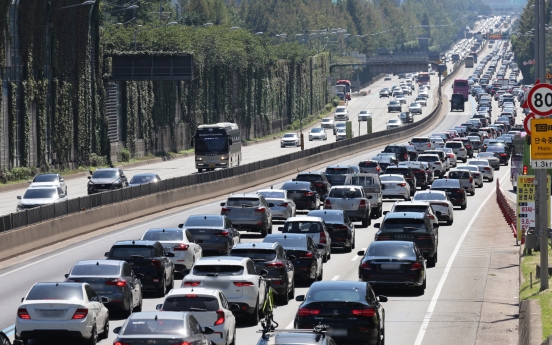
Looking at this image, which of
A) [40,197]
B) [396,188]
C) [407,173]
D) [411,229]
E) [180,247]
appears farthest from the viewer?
[407,173]

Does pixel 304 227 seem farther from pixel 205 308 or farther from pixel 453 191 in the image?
pixel 453 191

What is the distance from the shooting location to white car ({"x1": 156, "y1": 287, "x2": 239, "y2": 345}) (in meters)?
19.9

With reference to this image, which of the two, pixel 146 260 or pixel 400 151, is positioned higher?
pixel 146 260

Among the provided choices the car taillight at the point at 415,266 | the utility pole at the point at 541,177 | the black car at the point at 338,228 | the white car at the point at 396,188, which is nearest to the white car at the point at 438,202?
the white car at the point at 396,188

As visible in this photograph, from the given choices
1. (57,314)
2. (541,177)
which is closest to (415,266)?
(541,177)

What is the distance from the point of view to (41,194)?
48531 millimetres

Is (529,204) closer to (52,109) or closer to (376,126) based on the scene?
(52,109)

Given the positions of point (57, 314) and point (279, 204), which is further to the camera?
point (279, 204)

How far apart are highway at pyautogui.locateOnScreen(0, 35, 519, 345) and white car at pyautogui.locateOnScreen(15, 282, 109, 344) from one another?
1.24 metres

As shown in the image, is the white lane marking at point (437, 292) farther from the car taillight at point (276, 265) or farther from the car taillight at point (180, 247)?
the car taillight at point (180, 247)

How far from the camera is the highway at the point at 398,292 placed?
77.4 feet

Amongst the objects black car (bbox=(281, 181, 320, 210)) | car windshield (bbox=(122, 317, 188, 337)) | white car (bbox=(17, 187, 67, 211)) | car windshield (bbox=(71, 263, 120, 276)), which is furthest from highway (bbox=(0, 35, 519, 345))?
car windshield (bbox=(122, 317, 188, 337))

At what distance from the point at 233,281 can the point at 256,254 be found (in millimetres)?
2964

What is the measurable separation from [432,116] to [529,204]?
11153 centimetres
